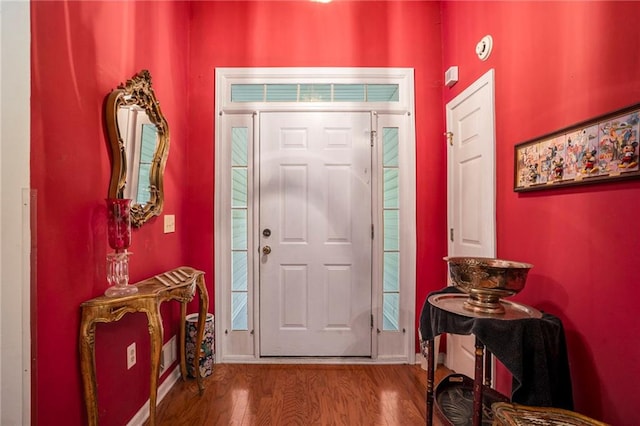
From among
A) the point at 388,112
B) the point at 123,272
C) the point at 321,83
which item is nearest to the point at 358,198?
the point at 388,112

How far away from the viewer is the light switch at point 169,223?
2.20m

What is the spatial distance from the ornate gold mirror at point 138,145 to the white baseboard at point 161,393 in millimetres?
1156

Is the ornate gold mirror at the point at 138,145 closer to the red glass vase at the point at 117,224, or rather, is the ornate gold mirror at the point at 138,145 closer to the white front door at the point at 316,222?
the red glass vase at the point at 117,224

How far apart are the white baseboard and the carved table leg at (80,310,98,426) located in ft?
1.68

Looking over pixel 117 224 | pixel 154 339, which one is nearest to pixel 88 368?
pixel 154 339

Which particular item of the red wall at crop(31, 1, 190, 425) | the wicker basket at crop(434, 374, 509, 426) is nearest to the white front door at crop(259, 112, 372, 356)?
the wicker basket at crop(434, 374, 509, 426)

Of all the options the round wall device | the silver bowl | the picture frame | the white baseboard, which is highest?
the round wall device

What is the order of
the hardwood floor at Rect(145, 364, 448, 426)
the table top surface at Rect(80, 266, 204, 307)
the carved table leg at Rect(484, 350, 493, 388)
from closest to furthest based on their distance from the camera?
the table top surface at Rect(80, 266, 204, 307) → the carved table leg at Rect(484, 350, 493, 388) → the hardwood floor at Rect(145, 364, 448, 426)

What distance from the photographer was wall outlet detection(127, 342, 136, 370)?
1.73 m

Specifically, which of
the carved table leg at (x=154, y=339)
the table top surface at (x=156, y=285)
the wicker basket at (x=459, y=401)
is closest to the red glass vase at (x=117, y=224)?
the table top surface at (x=156, y=285)

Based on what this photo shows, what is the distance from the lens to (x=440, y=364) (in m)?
2.53

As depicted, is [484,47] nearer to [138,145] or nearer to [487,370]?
[487,370]

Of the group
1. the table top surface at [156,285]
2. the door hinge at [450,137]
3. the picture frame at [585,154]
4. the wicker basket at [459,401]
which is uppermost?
the door hinge at [450,137]

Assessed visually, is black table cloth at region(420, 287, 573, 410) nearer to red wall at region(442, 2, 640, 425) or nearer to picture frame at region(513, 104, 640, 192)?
red wall at region(442, 2, 640, 425)
